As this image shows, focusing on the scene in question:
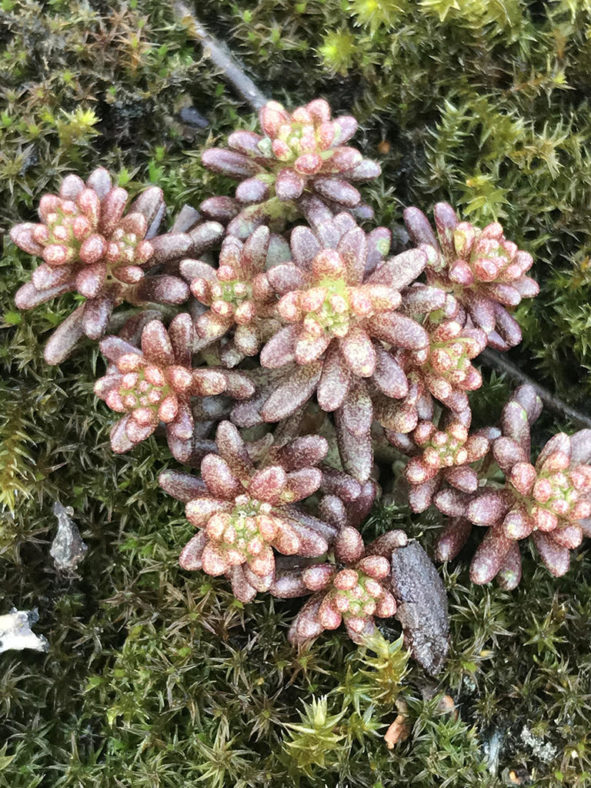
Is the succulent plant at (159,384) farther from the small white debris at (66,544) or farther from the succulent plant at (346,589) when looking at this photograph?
the succulent plant at (346,589)

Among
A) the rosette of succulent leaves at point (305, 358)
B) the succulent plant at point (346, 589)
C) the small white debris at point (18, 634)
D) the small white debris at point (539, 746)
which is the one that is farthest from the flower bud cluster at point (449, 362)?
the small white debris at point (18, 634)

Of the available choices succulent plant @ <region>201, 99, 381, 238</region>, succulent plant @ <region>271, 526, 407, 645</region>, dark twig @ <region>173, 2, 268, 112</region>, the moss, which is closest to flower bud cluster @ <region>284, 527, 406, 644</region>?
A: succulent plant @ <region>271, 526, 407, 645</region>

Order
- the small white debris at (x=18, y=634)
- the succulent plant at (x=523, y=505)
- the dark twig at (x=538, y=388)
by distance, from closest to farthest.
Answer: the succulent plant at (x=523, y=505)
the small white debris at (x=18, y=634)
the dark twig at (x=538, y=388)

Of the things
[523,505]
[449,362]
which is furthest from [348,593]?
[449,362]

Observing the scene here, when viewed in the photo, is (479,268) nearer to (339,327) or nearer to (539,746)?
(339,327)

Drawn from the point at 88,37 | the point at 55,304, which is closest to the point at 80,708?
the point at 55,304

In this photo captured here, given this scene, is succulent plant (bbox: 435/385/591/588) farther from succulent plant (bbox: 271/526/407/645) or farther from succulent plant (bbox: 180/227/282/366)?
succulent plant (bbox: 180/227/282/366)
